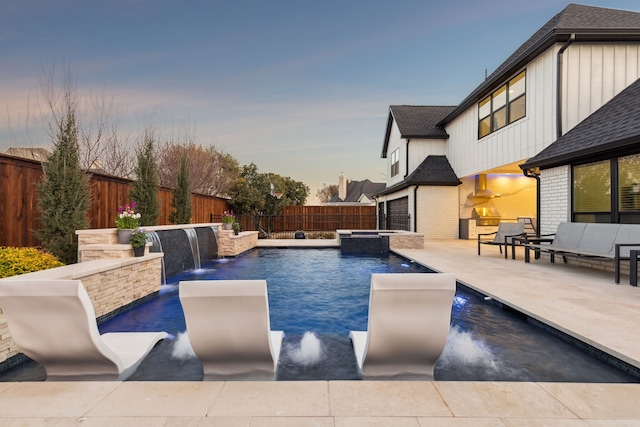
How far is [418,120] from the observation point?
1808 cm

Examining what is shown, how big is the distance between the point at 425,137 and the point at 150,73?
45.6 ft

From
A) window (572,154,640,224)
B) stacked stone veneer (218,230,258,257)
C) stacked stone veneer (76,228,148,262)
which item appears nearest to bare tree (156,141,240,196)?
stacked stone veneer (218,230,258,257)

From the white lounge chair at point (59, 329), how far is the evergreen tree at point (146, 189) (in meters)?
7.31

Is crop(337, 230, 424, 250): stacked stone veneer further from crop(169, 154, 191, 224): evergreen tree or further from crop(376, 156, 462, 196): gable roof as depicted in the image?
crop(169, 154, 191, 224): evergreen tree

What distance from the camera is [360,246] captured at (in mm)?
12125

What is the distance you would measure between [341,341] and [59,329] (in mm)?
2786

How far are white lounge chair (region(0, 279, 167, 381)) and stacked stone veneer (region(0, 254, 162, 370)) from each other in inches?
29.6

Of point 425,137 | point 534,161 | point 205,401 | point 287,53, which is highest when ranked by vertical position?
point 287,53

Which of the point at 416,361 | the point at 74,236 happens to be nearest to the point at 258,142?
the point at 74,236

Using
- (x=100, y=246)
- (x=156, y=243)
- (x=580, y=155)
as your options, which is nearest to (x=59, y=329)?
(x=100, y=246)

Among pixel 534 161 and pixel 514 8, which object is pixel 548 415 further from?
pixel 514 8

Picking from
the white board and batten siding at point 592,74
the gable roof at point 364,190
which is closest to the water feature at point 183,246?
the white board and batten siding at point 592,74

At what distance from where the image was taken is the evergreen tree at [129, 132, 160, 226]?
31.1 feet

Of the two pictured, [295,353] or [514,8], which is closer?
[295,353]
